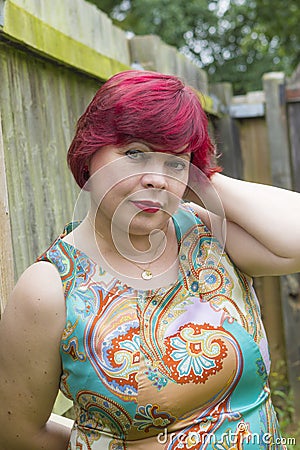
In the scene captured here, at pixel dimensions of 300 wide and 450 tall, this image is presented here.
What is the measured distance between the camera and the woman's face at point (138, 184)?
5.21 feet

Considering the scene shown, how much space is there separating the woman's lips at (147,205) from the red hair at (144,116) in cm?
11

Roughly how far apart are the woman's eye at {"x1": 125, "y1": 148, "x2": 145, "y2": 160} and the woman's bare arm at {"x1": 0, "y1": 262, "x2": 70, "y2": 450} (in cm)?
28

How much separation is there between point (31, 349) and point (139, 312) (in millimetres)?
232

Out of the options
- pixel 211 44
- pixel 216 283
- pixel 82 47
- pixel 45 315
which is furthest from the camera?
pixel 211 44

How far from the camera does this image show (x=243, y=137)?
4.63 meters

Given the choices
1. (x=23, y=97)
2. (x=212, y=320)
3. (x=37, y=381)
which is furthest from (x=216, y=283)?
(x=23, y=97)

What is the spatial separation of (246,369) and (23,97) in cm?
100

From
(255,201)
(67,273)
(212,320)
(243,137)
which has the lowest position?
Result: (212,320)

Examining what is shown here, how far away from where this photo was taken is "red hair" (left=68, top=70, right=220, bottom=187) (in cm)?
158

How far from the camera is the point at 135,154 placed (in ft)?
5.25

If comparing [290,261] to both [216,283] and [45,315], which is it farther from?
[45,315]

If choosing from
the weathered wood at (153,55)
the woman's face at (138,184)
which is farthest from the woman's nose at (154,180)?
the weathered wood at (153,55)

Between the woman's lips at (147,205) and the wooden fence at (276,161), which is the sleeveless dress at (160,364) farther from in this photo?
the wooden fence at (276,161)

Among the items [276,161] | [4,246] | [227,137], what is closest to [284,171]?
[276,161]
